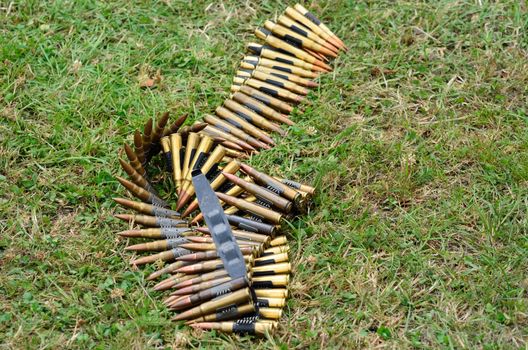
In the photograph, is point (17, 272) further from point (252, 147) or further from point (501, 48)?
point (501, 48)

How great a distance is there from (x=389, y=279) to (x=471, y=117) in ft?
6.44

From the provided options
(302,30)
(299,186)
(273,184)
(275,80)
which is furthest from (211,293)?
(302,30)

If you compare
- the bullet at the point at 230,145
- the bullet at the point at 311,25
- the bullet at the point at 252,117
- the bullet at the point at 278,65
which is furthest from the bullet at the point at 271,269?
the bullet at the point at 311,25

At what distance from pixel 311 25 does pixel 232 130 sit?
5.31ft

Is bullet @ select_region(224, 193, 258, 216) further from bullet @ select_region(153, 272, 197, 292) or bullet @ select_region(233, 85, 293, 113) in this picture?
bullet @ select_region(233, 85, 293, 113)

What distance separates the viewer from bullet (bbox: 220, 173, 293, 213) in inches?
242

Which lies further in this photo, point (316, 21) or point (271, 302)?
point (316, 21)

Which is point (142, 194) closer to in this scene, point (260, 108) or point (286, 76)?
point (260, 108)

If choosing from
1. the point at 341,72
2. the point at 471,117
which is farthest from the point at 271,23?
the point at 471,117

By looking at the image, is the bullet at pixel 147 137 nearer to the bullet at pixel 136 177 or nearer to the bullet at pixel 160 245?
the bullet at pixel 136 177

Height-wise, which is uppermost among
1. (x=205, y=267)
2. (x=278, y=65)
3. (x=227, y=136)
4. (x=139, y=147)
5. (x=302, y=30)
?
(x=302, y=30)

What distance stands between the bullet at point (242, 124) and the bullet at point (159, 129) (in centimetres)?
73

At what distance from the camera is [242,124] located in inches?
277

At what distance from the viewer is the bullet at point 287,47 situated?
7.62 m
